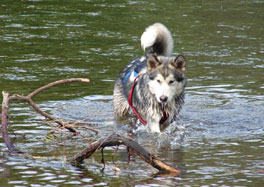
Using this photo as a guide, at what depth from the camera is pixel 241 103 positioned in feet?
31.2

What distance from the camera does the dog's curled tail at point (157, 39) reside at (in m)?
8.17

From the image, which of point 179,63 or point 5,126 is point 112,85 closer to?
point 179,63

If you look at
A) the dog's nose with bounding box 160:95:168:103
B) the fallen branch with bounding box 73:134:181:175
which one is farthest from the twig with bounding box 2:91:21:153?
the dog's nose with bounding box 160:95:168:103

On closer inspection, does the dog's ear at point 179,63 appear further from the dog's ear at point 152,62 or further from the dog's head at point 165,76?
the dog's ear at point 152,62

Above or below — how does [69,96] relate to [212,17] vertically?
below

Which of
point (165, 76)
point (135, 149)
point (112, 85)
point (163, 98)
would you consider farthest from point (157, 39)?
point (135, 149)

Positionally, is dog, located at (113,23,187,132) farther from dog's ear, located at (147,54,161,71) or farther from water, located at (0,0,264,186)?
water, located at (0,0,264,186)

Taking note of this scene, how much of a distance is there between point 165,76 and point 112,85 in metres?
3.23

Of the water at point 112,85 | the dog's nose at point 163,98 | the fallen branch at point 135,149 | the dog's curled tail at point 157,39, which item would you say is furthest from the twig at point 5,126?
the dog's curled tail at point 157,39

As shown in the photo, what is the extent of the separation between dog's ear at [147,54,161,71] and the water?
94cm

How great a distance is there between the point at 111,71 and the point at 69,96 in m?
1.91

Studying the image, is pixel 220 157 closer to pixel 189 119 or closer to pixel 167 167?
pixel 167 167

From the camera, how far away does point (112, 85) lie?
35.5 feet

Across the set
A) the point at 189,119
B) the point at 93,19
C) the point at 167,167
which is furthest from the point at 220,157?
the point at 93,19
